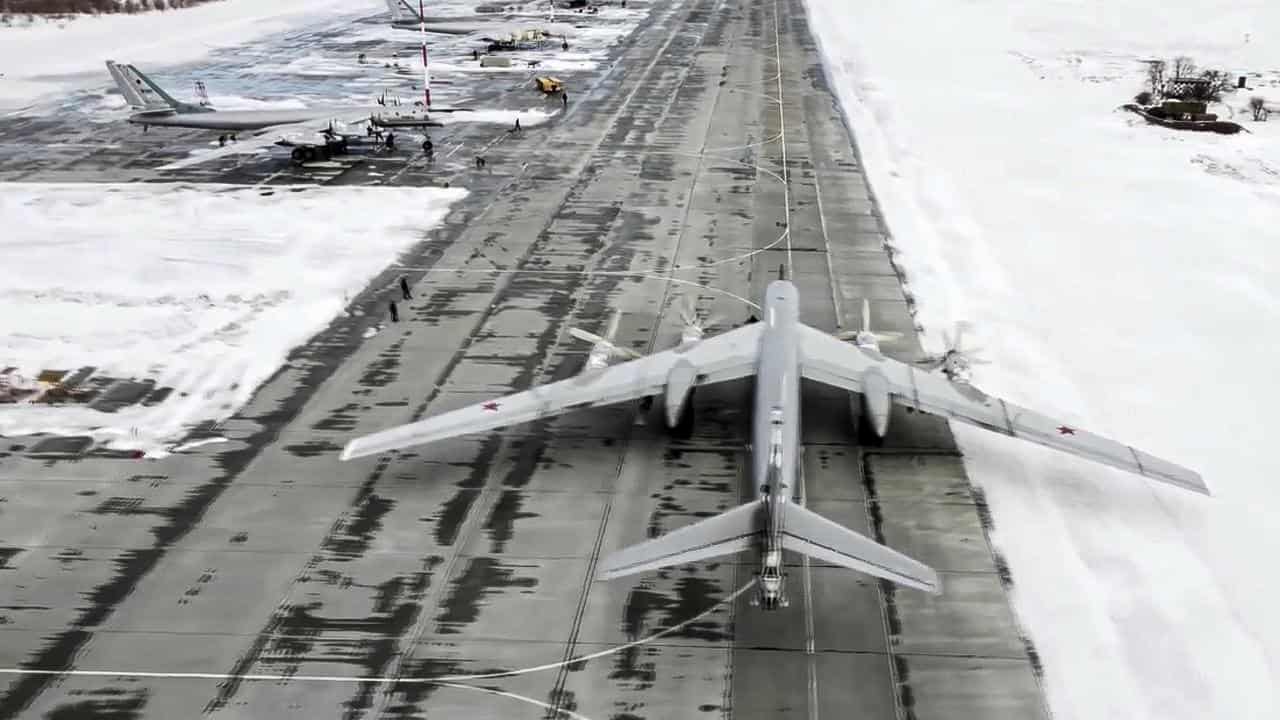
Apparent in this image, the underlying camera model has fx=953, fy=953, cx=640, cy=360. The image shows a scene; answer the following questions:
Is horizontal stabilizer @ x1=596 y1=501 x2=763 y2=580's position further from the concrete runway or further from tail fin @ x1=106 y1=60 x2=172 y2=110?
tail fin @ x1=106 y1=60 x2=172 y2=110

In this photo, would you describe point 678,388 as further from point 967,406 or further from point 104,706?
point 104,706

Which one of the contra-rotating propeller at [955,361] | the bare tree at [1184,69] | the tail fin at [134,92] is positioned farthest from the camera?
the bare tree at [1184,69]

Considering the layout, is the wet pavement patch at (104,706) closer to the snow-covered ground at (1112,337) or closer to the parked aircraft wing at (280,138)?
the snow-covered ground at (1112,337)

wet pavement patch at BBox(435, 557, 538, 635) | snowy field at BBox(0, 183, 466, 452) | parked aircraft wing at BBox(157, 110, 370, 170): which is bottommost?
wet pavement patch at BBox(435, 557, 538, 635)

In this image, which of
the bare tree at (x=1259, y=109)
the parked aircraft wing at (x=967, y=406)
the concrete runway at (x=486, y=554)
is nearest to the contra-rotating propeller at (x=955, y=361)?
the concrete runway at (x=486, y=554)

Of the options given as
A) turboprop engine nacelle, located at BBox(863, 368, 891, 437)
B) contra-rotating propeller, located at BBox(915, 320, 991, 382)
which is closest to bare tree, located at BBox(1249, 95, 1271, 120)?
contra-rotating propeller, located at BBox(915, 320, 991, 382)

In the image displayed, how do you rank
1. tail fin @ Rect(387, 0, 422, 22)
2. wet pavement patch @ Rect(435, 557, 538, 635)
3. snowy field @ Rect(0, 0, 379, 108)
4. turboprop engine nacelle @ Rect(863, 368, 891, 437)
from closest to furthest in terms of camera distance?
wet pavement patch @ Rect(435, 557, 538, 635) → turboprop engine nacelle @ Rect(863, 368, 891, 437) → snowy field @ Rect(0, 0, 379, 108) → tail fin @ Rect(387, 0, 422, 22)

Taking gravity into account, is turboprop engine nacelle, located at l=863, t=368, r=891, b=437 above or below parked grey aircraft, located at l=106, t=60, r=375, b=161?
below
